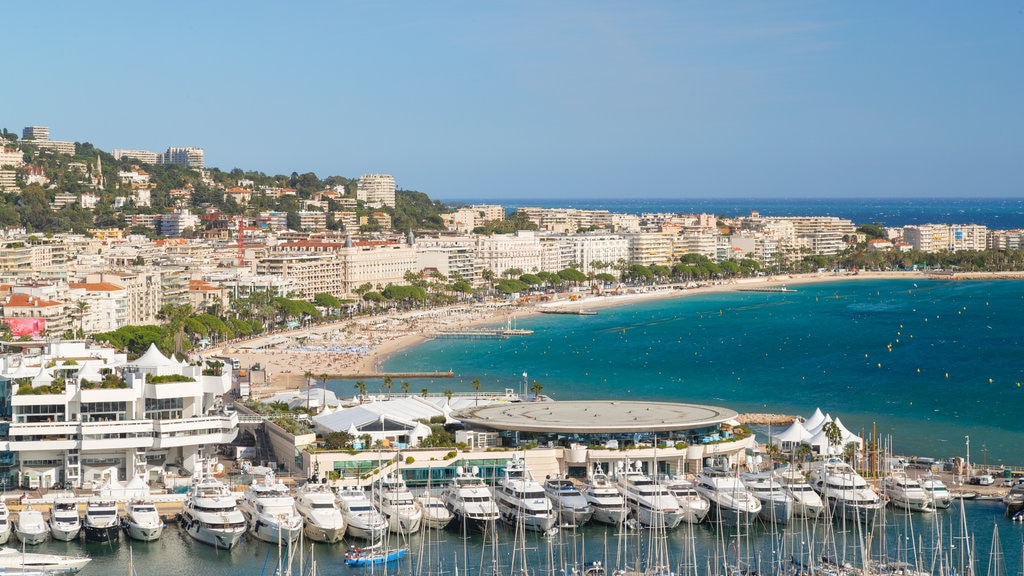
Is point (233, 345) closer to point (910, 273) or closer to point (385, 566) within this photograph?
point (385, 566)

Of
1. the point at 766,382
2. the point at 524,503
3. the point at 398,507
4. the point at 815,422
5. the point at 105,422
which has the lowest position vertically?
the point at 766,382

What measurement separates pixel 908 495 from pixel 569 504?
8172 mm

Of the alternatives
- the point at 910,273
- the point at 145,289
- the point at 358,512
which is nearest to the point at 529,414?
the point at 358,512

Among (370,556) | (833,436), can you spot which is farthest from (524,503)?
(833,436)

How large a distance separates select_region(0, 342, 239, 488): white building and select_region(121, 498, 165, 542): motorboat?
94.9 inches

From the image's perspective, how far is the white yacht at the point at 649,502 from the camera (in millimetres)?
33062

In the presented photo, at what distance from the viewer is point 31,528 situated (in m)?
31.8

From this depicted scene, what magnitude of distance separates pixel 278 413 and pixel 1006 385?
33.5 metres

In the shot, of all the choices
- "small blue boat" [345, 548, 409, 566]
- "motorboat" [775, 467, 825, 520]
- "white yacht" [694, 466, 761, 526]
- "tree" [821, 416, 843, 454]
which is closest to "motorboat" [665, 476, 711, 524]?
"white yacht" [694, 466, 761, 526]

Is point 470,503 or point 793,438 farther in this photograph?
point 793,438

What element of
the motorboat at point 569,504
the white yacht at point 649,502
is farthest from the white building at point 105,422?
the white yacht at point 649,502

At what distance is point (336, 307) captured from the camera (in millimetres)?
98125

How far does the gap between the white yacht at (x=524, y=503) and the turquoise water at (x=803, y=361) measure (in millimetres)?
15159

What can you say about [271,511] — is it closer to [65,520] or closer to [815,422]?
[65,520]
